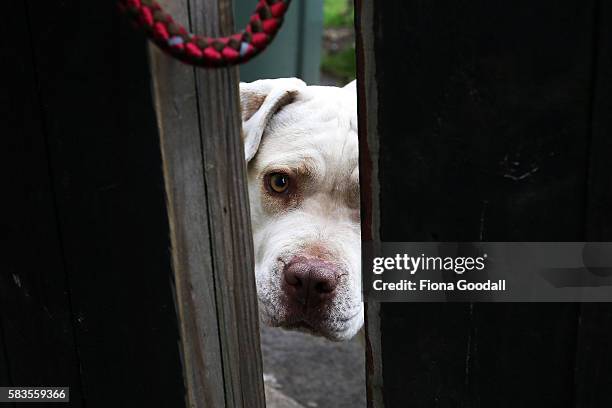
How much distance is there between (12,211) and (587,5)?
3.47 feet

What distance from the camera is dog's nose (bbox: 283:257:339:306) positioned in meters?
2.20

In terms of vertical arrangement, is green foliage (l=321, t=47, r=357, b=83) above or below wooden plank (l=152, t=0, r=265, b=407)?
below

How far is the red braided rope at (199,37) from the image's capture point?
0.94 meters

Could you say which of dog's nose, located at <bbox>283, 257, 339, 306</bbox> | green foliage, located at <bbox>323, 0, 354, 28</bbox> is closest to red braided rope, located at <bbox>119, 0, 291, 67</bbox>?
dog's nose, located at <bbox>283, 257, 339, 306</bbox>

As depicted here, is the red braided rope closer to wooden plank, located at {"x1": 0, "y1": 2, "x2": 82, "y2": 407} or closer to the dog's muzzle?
wooden plank, located at {"x1": 0, "y1": 2, "x2": 82, "y2": 407}

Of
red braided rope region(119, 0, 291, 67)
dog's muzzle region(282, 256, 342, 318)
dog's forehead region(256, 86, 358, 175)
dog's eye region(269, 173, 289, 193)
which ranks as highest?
red braided rope region(119, 0, 291, 67)

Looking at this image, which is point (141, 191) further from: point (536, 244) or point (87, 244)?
point (536, 244)

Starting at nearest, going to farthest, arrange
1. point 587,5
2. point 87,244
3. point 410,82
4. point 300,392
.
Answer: point 587,5 < point 410,82 < point 87,244 < point 300,392

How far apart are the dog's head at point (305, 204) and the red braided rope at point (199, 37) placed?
132 centimetres

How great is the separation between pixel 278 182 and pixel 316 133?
0.22 meters

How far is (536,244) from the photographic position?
1.07 m

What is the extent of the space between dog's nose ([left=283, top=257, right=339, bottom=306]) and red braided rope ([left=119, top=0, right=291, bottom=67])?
131 centimetres

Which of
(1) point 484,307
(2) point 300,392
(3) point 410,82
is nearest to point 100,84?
(3) point 410,82

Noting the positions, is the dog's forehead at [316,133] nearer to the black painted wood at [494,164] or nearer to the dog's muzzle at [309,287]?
the dog's muzzle at [309,287]
